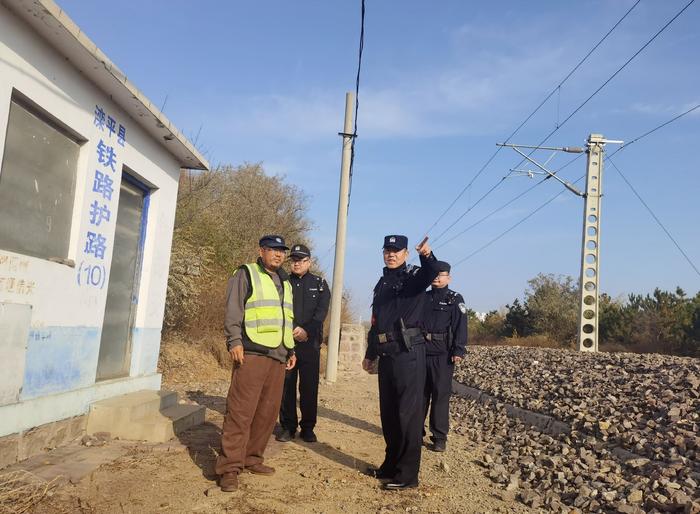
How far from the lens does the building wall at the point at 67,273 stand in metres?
4.48

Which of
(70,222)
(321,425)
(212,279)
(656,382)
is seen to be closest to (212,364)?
(212,279)

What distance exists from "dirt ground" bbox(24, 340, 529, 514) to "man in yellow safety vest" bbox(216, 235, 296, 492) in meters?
0.23

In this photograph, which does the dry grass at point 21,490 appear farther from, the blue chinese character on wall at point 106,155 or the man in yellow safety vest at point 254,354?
the blue chinese character on wall at point 106,155

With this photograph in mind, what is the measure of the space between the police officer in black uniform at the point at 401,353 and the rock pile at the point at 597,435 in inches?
42.4

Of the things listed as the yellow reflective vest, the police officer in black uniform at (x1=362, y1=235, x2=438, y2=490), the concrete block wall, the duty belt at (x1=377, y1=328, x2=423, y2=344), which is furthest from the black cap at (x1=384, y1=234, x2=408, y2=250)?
the concrete block wall

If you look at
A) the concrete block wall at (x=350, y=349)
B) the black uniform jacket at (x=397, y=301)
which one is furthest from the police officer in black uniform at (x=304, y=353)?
the concrete block wall at (x=350, y=349)

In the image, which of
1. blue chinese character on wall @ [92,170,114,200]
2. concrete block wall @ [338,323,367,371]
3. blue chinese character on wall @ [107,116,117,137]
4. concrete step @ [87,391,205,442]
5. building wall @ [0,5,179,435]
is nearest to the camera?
building wall @ [0,5,179,435]

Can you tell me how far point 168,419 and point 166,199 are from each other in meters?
3.04

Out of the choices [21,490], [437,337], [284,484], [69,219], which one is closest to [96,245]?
[69,219]

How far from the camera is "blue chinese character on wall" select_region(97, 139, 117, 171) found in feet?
19.2

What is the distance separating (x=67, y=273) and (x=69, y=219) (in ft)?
1.73

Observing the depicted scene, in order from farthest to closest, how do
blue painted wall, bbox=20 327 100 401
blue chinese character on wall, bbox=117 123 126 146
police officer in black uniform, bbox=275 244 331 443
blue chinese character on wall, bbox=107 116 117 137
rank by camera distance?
police officer in black uniform, bbox=275 244 331 443 → blue chinese character on wall, bbox=117 123 126 146 → blue chinese character on wall, bbox=107 116 117 137 → blue painted wall, bbox=20 327 100 401

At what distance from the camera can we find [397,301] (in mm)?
5098

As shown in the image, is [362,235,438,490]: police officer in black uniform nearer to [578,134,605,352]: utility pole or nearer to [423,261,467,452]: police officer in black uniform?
[423,261,467,452]: police officer in black uniform
